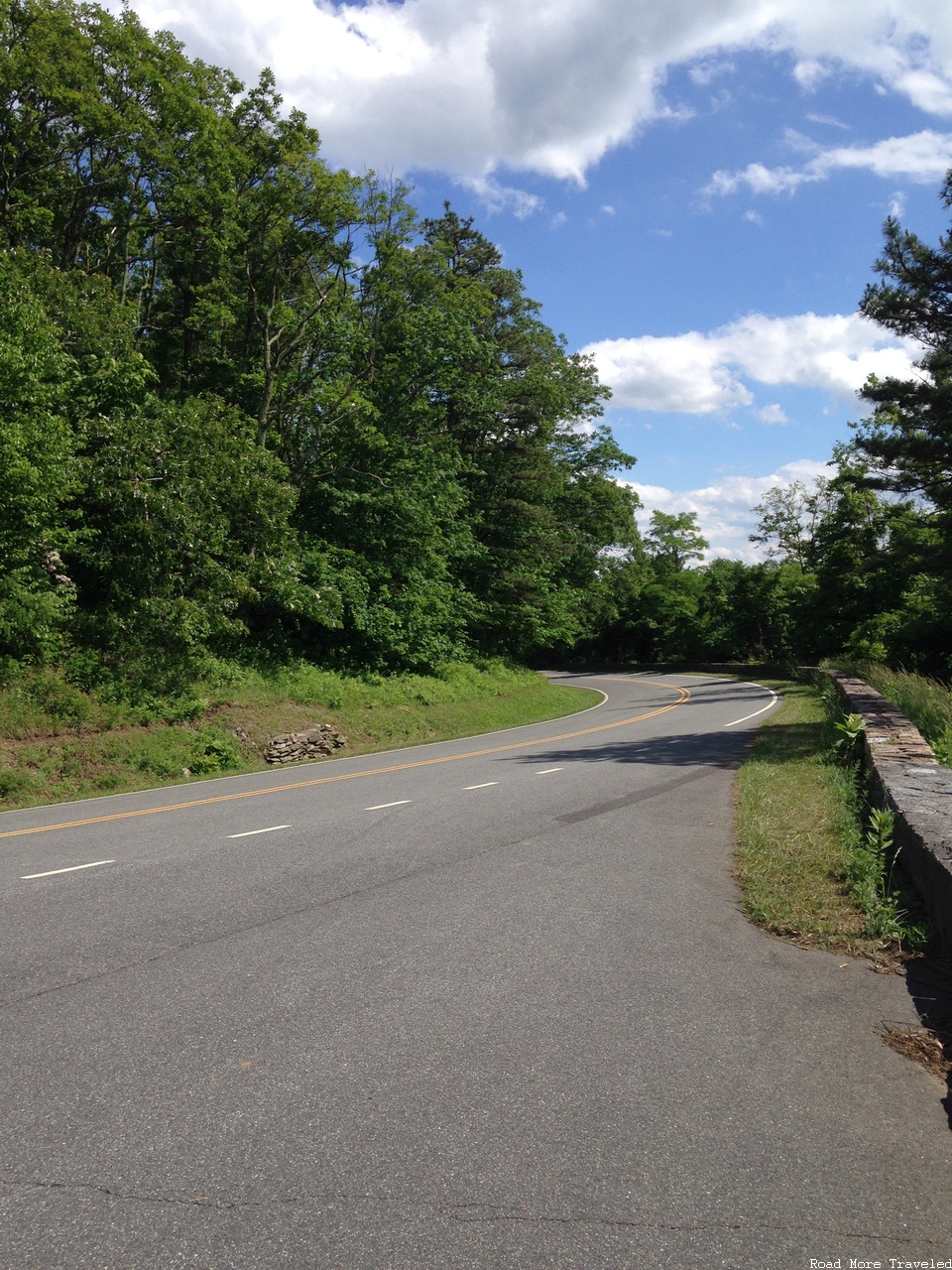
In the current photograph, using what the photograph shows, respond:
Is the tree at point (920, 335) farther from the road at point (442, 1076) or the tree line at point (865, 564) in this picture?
the road at point (442, 1076)

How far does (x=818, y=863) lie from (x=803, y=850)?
48cm

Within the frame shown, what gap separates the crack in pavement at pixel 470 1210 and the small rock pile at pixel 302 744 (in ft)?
53.0

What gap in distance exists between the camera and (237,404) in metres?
27.3

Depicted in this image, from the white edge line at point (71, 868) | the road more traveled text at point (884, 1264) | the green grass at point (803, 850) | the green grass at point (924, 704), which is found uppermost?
the green grass at point (924, 704)

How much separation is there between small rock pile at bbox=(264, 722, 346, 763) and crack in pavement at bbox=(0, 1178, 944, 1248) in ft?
53.0

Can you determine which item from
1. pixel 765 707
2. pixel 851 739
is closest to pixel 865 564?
pixel 765 707

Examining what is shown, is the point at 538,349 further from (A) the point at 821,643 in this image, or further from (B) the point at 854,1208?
(B) the point at 854,1208

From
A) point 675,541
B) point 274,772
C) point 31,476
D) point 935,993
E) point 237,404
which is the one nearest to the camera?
point 935,993

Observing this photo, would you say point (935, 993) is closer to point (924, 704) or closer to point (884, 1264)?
point (884, 1264)

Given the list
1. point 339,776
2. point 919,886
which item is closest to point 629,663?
point 339,776

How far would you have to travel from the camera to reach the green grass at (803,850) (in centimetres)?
623

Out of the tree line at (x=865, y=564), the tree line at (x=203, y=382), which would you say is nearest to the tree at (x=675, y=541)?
the tree line at (x=865, y=564)

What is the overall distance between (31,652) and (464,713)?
12740mm

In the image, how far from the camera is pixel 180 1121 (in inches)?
141
